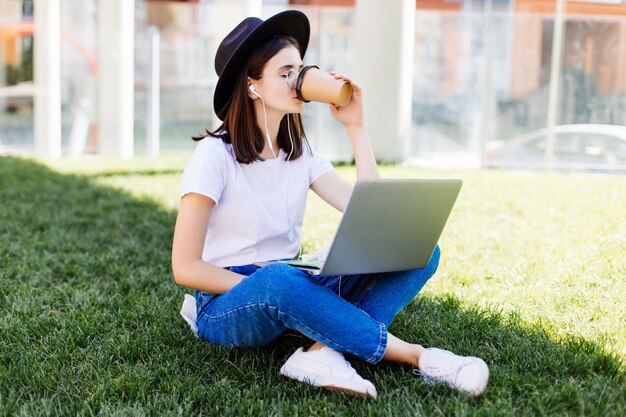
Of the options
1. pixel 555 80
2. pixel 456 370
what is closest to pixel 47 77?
pixel 555 80

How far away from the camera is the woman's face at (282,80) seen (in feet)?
8.85

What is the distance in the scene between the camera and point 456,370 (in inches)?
94.9

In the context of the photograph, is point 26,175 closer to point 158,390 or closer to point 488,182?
point 488,182

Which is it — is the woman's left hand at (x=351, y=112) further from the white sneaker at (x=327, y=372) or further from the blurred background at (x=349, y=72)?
the blurred background at (x=349, y=72)

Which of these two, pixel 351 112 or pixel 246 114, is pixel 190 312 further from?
pixel 351 112

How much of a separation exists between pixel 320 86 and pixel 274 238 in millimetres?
585

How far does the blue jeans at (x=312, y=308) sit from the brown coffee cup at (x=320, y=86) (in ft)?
1.94

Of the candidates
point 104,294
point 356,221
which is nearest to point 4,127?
point 104,294

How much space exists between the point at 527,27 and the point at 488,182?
312cm

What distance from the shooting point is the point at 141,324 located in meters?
3.21

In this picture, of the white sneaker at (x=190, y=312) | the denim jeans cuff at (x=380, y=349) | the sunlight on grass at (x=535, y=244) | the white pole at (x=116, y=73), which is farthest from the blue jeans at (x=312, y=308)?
the white pole at (x=116, y=73)

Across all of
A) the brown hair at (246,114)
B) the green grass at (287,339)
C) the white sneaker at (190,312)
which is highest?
the brown hair at (246,114)

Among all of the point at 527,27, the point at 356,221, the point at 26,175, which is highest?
the point at 527,27

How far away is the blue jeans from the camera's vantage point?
2361mm
